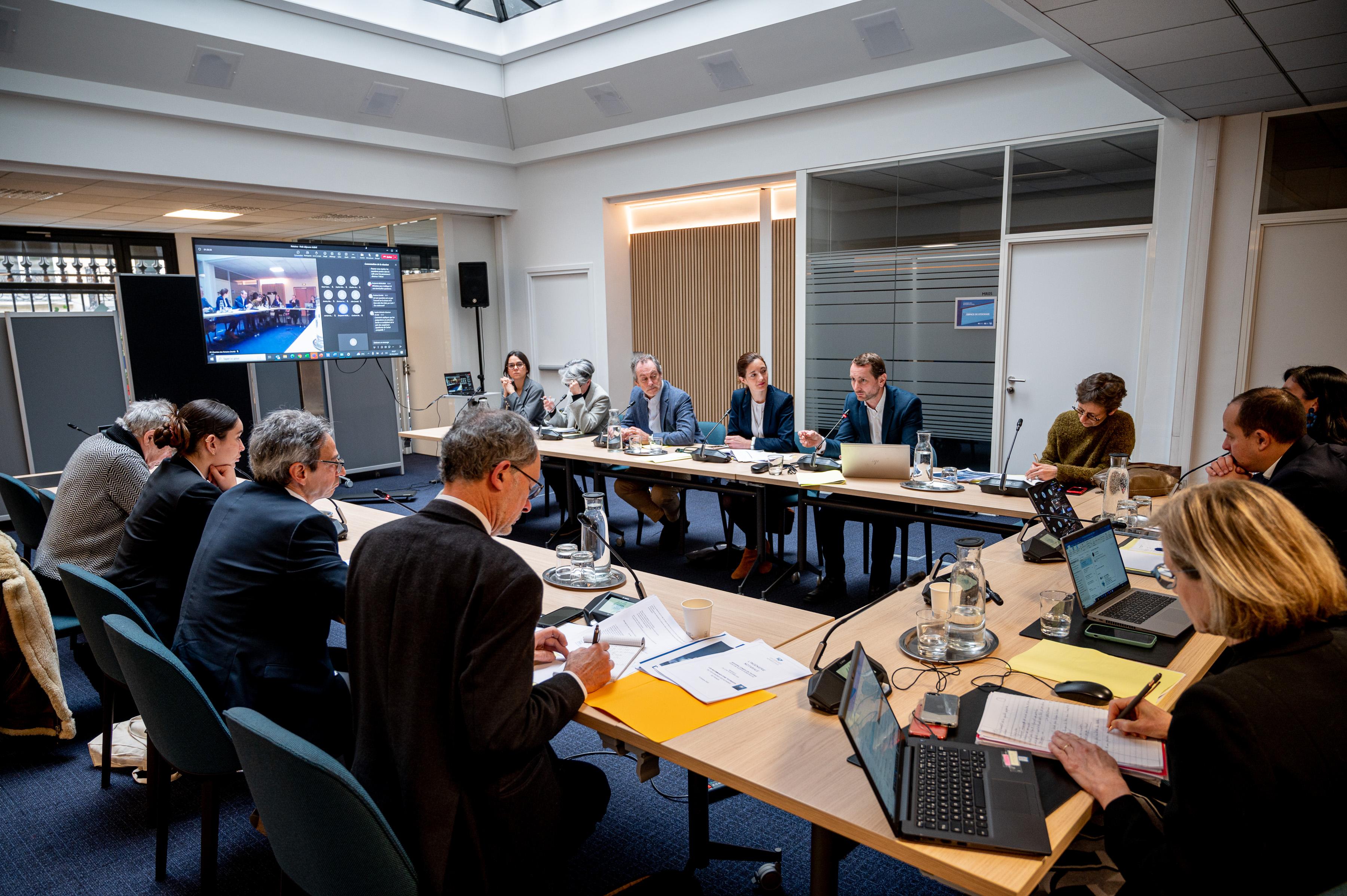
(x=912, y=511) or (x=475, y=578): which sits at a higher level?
(x=475, y=578)

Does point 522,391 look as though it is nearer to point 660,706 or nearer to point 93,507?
point 93,507

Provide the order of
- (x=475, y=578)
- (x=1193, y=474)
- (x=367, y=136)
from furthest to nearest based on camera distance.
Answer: (x=367, y=136)
(x=1193, y=474)
(x=475, y=578)

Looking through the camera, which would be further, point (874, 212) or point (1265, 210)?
point (874, 212)

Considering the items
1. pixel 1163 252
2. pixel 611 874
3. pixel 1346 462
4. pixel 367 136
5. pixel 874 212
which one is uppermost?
pixel 367 136

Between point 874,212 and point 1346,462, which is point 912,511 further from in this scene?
point 874,212

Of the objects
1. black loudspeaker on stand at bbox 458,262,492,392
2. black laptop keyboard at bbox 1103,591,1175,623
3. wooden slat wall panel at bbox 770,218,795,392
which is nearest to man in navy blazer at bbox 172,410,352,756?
black laptop keyboard at bbox 1103,591,1175,623

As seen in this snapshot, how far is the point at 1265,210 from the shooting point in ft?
15.9

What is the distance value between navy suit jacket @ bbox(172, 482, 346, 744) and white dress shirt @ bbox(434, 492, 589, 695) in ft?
1.91

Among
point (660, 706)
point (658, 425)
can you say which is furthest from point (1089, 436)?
point (660, 706)

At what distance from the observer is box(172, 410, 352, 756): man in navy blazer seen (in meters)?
1.98

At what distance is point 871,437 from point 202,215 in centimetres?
860

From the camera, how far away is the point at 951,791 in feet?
4.38

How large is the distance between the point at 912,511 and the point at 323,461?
8.57 feet

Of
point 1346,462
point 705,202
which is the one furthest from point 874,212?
point 1346,462
